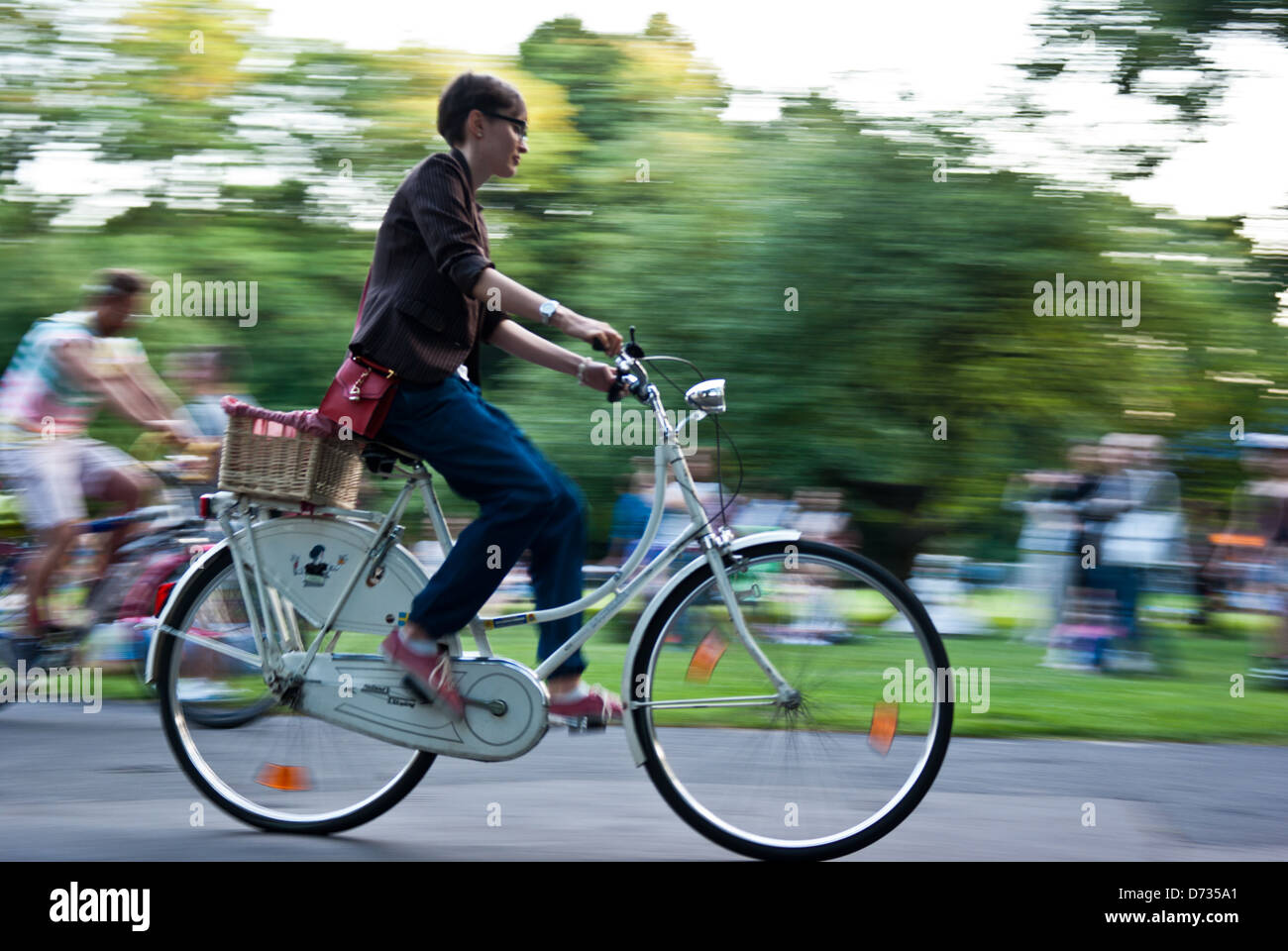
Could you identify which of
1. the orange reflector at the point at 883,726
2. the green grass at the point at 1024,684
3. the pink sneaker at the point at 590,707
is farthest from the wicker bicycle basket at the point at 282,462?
the orange reflector at the point at 883,726

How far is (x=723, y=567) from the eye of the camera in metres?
3.64

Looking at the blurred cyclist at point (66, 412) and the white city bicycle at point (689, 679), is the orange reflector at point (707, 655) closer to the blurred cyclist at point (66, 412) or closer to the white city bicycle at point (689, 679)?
the white city bicycle at point (689, 679)

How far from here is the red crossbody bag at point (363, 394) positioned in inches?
144

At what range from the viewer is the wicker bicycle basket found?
380 centimetres

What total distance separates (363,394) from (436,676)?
2.63ft

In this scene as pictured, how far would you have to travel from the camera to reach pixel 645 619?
3607 millimetres

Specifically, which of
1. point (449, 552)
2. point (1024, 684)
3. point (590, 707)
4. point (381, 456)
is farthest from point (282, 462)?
point (1024, 684)

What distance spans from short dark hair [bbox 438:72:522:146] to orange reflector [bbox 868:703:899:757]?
1.96m

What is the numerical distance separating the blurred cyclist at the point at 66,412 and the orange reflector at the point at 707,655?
3261mm

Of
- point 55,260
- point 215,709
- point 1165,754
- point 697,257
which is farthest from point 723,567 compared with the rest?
point 55,260

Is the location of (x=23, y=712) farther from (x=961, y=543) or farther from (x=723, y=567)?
(x=961, y=543)

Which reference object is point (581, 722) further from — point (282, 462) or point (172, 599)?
point (172, 599)

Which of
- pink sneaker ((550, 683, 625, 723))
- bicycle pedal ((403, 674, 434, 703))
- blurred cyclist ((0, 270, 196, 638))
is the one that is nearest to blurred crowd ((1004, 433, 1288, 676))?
pink sneaker ((550, 683, 625, 723))

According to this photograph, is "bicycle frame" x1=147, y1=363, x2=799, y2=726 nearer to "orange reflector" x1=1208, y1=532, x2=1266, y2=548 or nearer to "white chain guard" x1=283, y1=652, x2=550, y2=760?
"white chain guard" x1=283, y1=652, x2=550, y2=760
